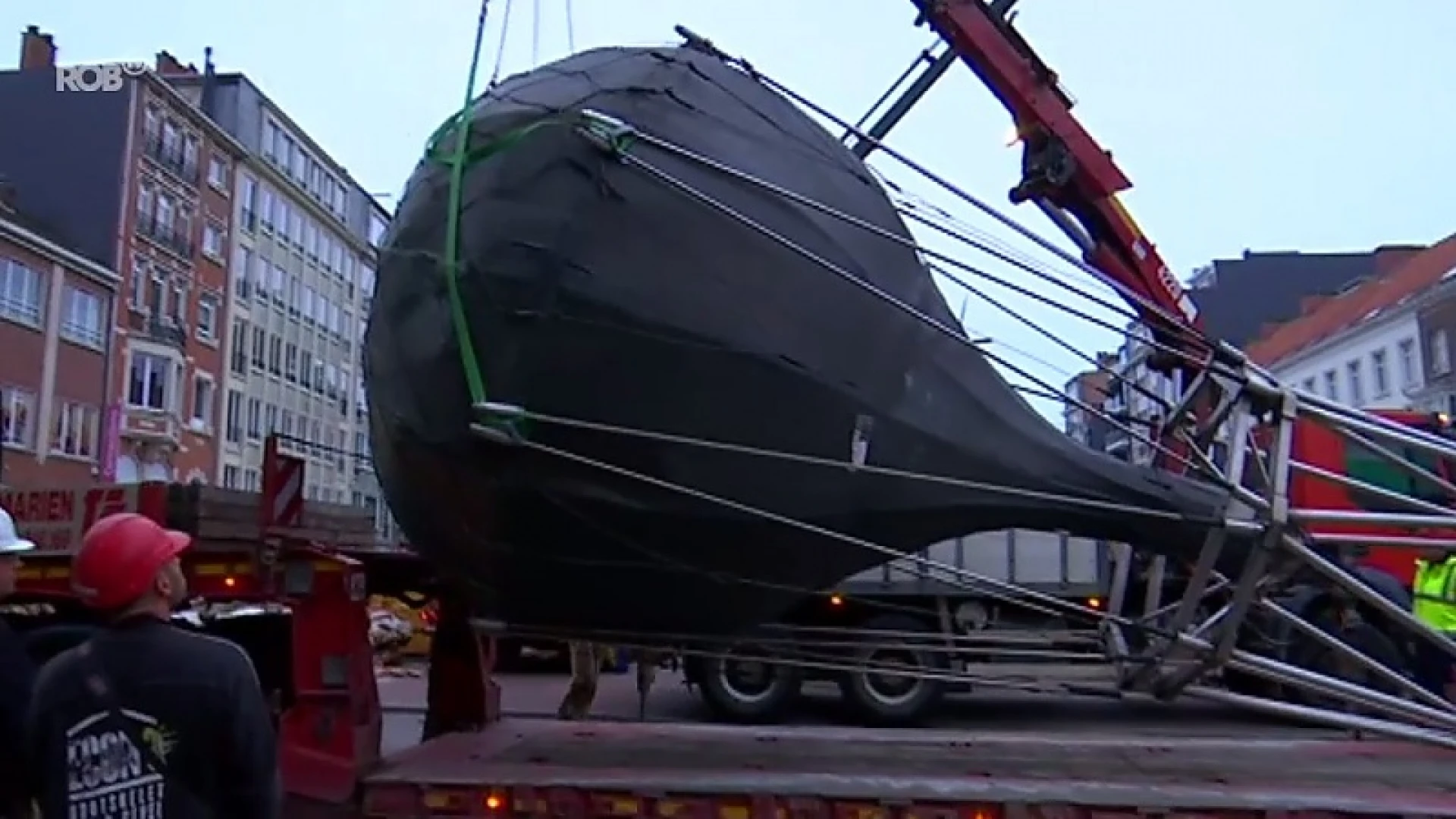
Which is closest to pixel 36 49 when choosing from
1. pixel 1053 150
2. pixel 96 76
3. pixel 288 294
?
pixel 96 76

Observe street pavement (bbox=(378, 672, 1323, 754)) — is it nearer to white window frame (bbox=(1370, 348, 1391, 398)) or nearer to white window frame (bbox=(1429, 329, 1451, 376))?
white window frame (bbox=(1429, 329, 1451, 376))

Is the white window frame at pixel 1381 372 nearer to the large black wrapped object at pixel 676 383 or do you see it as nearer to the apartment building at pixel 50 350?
the apartment building at pixel 50 350

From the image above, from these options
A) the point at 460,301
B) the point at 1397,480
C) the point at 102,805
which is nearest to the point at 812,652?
the point at 460,301

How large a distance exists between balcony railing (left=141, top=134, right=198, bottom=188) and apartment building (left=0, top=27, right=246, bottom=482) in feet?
0.16

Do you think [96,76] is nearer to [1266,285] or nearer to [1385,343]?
[1385,343]

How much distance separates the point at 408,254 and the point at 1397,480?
9060 millimetres

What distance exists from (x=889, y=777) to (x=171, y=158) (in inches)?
1795

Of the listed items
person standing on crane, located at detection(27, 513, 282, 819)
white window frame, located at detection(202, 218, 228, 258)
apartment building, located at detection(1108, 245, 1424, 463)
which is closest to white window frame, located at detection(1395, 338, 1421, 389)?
apartment building, located at detection(1108, 245, 1424, 463)

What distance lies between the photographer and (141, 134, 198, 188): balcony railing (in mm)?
43844

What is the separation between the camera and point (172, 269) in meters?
45.0

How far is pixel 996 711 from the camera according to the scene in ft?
42.8

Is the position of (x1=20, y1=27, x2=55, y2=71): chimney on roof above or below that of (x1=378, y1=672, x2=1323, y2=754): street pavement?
above

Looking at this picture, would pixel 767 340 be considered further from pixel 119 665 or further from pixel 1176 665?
pixel 119 665

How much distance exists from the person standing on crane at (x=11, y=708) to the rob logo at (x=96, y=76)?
142ft
